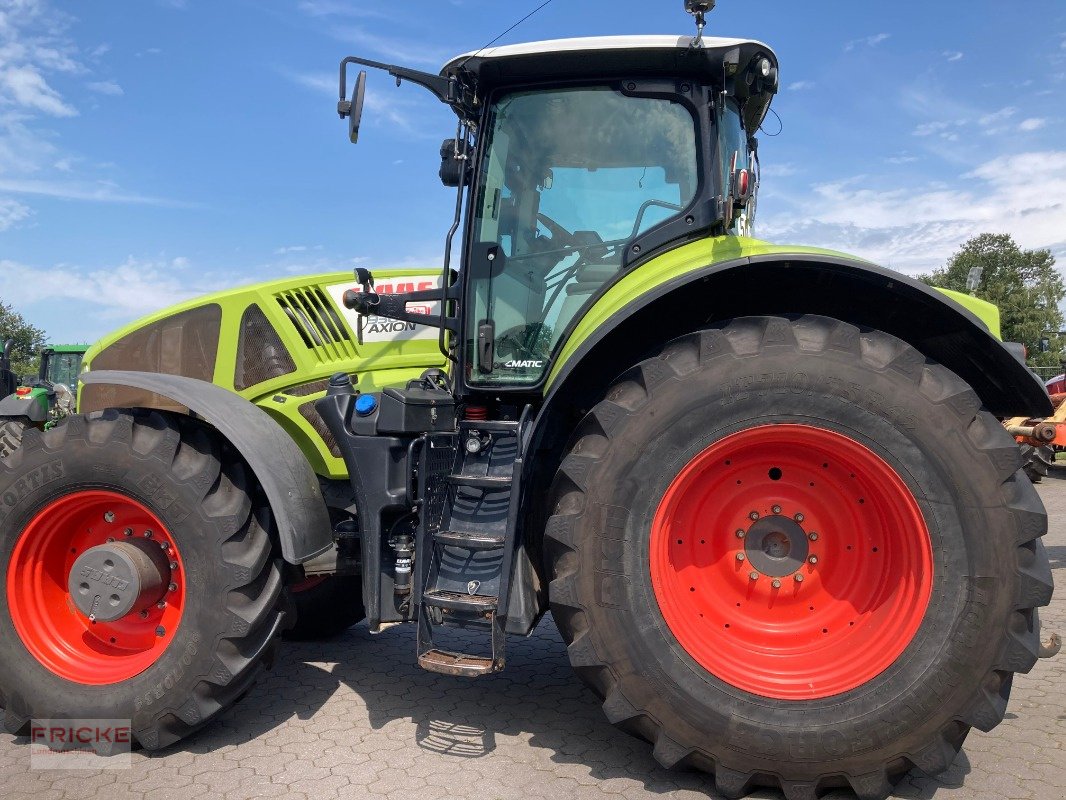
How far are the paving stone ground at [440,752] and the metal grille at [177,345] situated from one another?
157 cm

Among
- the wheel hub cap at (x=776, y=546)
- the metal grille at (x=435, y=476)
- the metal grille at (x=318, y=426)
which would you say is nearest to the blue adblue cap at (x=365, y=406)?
the metal grille at (x=435, y=476)

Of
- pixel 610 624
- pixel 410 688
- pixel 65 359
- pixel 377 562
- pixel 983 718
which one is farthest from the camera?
pixel 65 359

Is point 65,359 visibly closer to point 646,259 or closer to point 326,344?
point 326,344

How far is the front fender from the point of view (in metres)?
2.98

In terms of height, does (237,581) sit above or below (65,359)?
below

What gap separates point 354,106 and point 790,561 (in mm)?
2355

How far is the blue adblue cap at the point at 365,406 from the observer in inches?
125

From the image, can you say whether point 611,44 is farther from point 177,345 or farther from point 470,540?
point 177,345

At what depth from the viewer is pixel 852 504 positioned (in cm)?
272

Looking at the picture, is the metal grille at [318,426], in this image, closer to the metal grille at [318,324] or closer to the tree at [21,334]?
the metal grille at [318,324]

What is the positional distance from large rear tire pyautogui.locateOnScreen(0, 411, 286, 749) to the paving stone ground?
0.23 metres

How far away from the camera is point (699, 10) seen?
2.92 m

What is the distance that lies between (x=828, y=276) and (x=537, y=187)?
4.01ft

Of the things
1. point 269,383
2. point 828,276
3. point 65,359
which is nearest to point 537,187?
point 828,276
